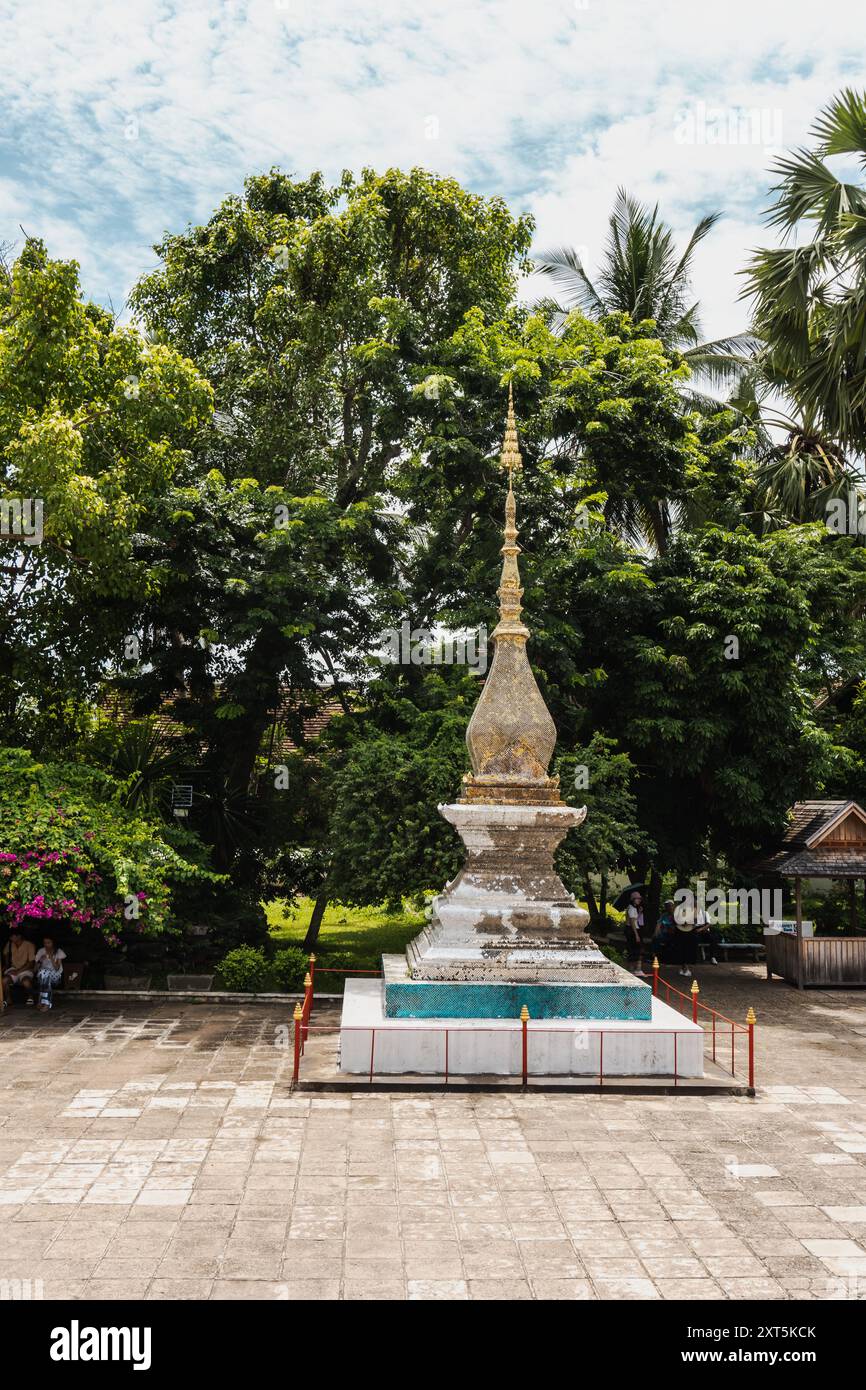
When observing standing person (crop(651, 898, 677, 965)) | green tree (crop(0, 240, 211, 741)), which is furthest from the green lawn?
green tree (crop(0, 240, 211, 741))

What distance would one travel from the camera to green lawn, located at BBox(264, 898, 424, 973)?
869 inches

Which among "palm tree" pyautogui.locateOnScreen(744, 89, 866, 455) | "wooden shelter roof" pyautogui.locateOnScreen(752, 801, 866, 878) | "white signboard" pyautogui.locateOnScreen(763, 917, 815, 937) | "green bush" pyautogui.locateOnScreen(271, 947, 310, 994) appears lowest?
"green bush" pyautogui.locateOnScreen(271, 947, 310, 994)

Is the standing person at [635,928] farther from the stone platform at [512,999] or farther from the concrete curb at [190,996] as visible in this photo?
the stone platform at [512,999]

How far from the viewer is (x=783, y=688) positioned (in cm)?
1842

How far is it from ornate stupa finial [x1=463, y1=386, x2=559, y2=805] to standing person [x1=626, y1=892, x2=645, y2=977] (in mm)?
6647

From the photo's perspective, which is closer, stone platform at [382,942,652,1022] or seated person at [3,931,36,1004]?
stone platform at [382,942,652,1022]

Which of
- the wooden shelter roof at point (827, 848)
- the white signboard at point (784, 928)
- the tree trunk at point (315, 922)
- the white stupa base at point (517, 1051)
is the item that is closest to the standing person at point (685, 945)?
the white signboard at point (784, 928)

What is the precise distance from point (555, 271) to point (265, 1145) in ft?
72.9

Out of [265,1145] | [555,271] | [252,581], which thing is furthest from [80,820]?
[555,271]

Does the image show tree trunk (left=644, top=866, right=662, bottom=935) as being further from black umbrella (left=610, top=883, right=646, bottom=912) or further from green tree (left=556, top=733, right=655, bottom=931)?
green tree (left=556, top=733, right=655, bottom=931)

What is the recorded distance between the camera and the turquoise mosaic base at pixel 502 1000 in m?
12.4

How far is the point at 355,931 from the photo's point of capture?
25.8 meters

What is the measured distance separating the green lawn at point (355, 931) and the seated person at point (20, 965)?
509 centimetres

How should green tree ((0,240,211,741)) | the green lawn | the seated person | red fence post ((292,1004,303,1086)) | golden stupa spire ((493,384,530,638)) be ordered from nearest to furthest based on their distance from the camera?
red fence post ((292,1004,303,1086)) < golden stupa spire ((493,384,530,638)) < the seated person < green tree ((0,240,211,741)) < the green lawn
